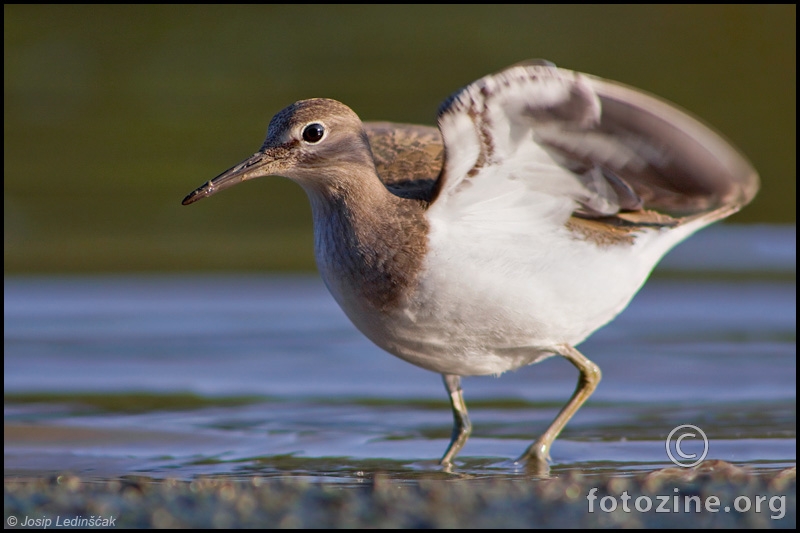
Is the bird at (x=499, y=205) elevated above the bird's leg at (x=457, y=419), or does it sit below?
above

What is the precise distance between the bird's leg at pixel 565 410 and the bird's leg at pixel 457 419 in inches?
17.6

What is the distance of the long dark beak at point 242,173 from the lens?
676 cm

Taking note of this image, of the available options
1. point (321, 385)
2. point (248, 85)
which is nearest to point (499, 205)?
point (321, 385)

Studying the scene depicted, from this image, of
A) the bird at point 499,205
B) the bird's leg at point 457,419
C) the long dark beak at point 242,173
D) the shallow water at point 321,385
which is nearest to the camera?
the bird at point 499,205

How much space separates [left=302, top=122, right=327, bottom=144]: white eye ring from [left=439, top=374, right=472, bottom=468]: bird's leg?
69.4 inches

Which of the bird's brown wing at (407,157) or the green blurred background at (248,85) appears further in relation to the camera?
the green blurred background at (248,85)

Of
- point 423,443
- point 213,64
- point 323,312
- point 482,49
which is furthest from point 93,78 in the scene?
point 423,443

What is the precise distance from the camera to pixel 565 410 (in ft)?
24.3

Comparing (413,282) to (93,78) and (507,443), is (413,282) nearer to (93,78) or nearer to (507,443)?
(507,443)

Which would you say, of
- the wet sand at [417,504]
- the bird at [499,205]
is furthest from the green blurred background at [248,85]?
the wet sand at [417,504]

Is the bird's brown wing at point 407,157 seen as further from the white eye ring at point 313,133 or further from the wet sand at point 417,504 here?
the wet sand at point 417,504

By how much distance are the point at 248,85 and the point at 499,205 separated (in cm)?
1178

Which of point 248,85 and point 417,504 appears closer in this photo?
point 417,504

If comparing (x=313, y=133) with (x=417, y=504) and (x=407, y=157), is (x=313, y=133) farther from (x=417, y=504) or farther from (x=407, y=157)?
(x=417, y=504)
